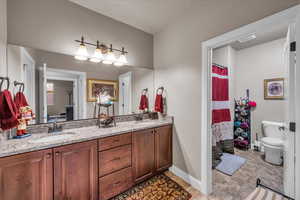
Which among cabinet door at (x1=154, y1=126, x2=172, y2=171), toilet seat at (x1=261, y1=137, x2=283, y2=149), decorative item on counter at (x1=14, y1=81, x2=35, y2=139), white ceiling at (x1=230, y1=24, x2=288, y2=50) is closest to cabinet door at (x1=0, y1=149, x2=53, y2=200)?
decorative item on counter at (x1=14, y1=81, x2=35, y2=139)

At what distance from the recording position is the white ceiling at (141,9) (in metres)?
1.84

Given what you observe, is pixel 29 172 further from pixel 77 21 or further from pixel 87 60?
pixel 77 21

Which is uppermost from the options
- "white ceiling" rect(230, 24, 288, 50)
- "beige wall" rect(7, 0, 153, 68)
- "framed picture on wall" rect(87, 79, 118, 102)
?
"white ceiling" rect(230, 24, 288, 50)

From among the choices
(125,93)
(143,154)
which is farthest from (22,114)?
(143,154)

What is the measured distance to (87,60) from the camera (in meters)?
2.03

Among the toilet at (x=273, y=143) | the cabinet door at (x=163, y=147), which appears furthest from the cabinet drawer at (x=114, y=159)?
the toilet at (x=273, y=143)

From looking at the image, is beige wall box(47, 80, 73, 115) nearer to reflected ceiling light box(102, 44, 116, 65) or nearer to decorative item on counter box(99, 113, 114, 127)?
decorative item on counter box(99, 113, 114, 127)

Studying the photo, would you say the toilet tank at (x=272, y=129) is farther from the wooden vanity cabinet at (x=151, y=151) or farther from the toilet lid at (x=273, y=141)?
the wooden vanity cabinet at (x=151, y=151)

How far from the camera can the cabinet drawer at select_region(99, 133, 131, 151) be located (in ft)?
5.03

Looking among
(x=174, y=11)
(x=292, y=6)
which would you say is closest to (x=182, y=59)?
(x=174, y=11)

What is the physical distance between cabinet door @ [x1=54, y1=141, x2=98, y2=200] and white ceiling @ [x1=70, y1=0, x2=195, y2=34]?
1970 millimetres

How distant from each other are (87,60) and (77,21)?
56cm

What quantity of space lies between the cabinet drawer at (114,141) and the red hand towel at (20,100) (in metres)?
0.96

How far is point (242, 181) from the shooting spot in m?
2.03
